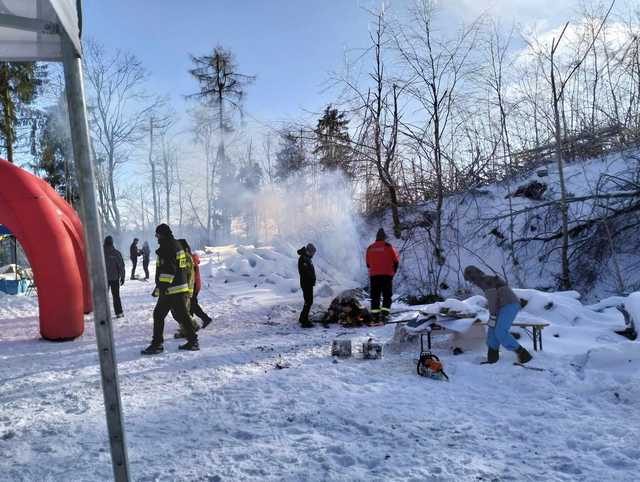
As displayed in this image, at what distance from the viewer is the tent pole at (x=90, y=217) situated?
76.7 inches

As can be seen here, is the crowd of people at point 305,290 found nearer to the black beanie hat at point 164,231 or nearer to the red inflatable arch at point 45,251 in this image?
the black beanie hat at point 164,231

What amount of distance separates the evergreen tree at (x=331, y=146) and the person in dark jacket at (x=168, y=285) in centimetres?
776

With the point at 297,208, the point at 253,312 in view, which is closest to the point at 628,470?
the point at 253,312

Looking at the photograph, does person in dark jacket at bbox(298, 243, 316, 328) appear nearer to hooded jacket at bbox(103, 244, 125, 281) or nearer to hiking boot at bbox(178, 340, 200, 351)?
hiking boot at bbox(178, 340, 200, 351)

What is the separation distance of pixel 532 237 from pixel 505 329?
7.79 meters

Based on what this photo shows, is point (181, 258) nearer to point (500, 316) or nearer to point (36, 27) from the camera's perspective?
point (500, 316)

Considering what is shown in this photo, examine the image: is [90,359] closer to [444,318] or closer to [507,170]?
[444,318]

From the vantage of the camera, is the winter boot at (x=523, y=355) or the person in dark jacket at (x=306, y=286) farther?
the person in dark jacket at (x=306, y=286)

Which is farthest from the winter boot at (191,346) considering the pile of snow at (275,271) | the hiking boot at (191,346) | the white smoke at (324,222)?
the white smoke at (324,222)

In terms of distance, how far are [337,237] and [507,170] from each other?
7233mm

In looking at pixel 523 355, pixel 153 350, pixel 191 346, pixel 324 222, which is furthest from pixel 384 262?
pixel 324 222

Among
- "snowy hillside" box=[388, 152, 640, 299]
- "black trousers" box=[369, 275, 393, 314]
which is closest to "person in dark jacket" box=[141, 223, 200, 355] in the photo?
"black trousers" box=[369, 275, 393, 314]

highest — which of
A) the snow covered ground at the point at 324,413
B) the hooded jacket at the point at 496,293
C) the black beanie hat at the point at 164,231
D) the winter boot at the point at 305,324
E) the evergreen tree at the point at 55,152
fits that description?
the evergreen tree at the point at 55,152

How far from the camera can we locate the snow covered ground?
3.22 m
